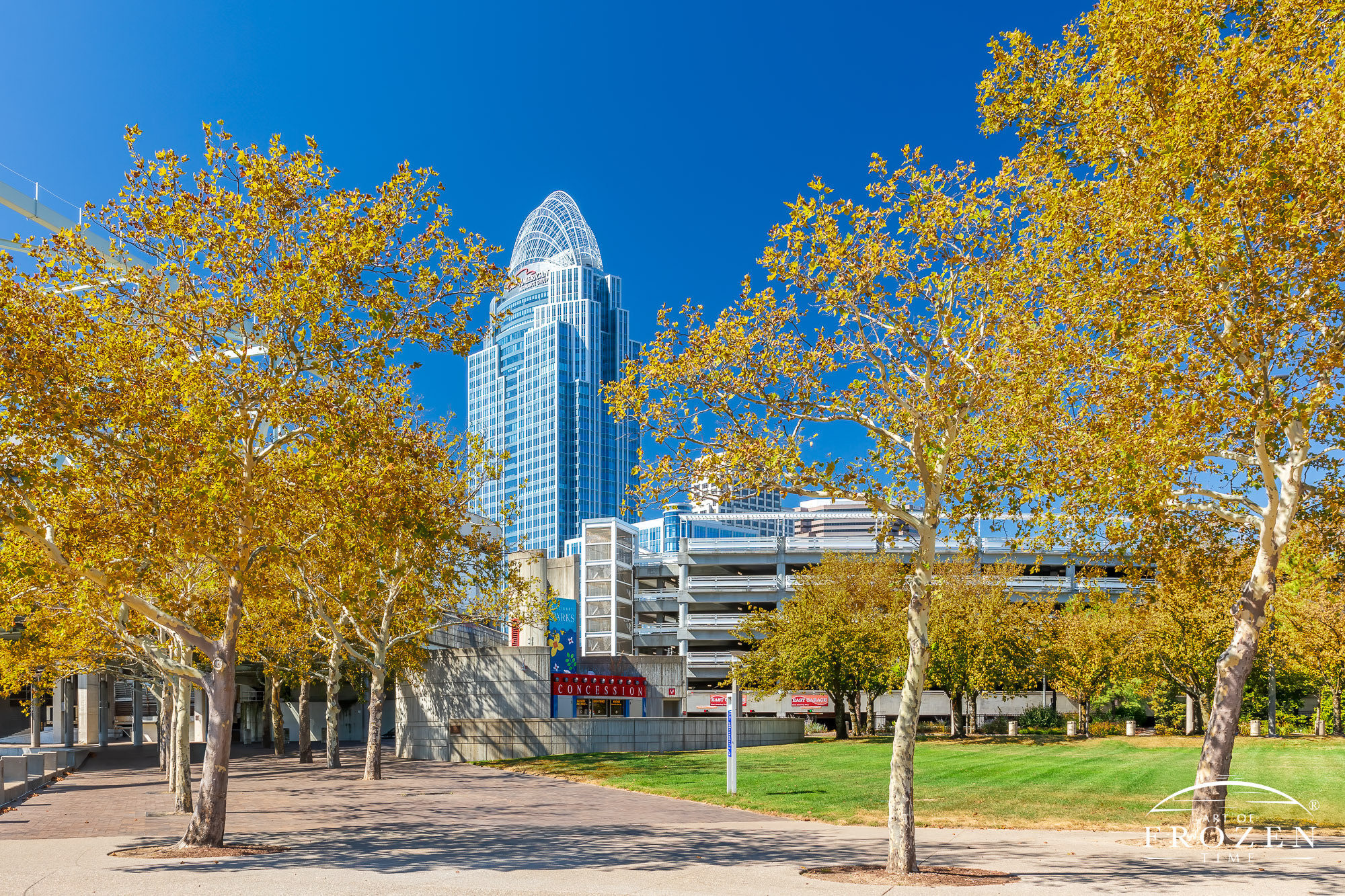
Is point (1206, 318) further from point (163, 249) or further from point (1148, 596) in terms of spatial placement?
point (163, 249)

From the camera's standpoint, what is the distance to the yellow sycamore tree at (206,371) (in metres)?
15.4

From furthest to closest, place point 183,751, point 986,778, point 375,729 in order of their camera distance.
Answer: point 375,729 → point 986,778 → point 183,751

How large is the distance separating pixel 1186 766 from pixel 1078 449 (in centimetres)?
2376

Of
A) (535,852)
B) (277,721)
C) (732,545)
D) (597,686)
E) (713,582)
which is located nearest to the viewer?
(535,852)

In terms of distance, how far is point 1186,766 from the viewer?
33.8m

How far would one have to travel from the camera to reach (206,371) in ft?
53.1

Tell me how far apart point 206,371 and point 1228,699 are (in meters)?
16.4

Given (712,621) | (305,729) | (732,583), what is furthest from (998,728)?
(305,729)

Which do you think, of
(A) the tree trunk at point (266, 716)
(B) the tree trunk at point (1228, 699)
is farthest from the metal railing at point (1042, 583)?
(B) the tree trunk at point (1228, 699)

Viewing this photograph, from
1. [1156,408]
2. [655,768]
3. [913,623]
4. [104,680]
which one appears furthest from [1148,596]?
[104,680]

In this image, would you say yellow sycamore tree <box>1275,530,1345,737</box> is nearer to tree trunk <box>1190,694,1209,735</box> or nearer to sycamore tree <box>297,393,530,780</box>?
tree trunk <box>1190,694,1209,735</box>

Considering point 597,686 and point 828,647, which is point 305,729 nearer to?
point 597,686

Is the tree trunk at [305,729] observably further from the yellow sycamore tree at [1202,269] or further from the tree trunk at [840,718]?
the yellow sycamore tree at [1202,269]

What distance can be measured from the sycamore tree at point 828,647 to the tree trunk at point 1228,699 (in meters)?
32.6
